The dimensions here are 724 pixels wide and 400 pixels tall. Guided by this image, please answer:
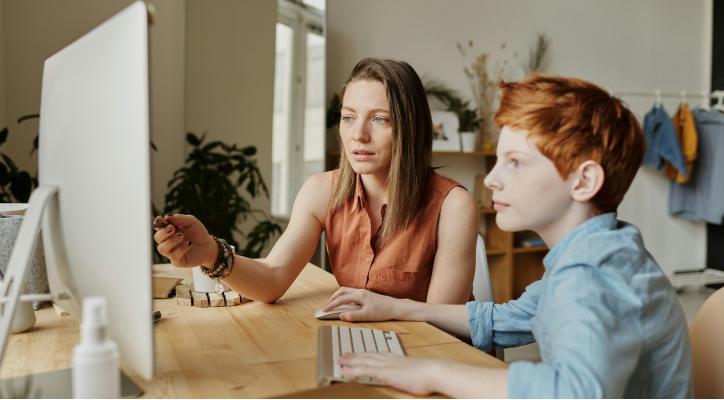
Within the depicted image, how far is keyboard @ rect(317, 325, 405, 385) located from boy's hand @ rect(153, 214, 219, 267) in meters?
0.33

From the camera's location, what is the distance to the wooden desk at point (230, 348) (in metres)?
0.93

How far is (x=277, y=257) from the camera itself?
5.15 feet

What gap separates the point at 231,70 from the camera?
3582 millimetres

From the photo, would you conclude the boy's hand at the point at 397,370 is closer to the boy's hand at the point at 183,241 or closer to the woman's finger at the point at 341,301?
the woman's finger at the point at 341,301

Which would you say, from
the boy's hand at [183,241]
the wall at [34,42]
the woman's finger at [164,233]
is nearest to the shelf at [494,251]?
the wall at [34,42]

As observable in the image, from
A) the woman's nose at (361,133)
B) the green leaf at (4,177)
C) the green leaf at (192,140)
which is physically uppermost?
the green leaf at (192,140)

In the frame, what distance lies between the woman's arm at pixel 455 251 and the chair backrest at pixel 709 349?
20.7 inches

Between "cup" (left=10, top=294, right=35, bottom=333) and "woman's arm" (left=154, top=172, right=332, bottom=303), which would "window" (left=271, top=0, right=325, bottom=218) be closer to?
"woman's arm" (left=154, top=172, right=332, bottom=303)

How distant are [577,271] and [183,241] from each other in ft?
2.62

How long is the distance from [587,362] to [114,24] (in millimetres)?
669

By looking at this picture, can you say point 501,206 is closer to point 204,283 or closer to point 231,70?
point 204,283

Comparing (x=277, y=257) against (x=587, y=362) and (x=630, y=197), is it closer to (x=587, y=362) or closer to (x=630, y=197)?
(x=587, y=362)

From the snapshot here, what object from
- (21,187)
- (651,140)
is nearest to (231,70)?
(21,187)

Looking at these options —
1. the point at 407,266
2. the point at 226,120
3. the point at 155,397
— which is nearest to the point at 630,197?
the point at 226,120
